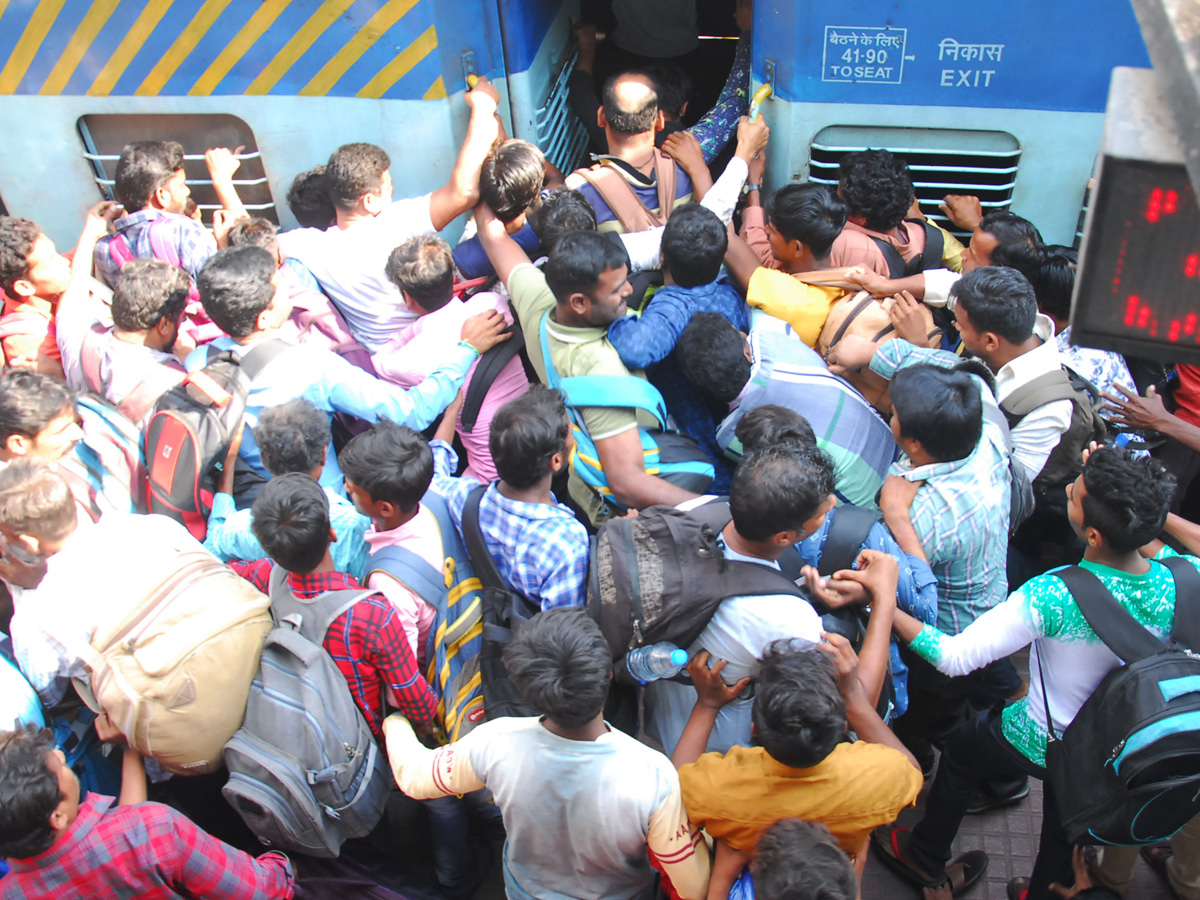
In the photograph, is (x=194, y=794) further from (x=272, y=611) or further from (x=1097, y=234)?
(x=1097, y=234)

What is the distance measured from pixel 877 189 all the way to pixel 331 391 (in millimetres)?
2028

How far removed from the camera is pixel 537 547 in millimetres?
2199

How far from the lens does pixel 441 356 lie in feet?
9.58

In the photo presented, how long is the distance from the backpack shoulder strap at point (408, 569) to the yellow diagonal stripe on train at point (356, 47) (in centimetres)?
217

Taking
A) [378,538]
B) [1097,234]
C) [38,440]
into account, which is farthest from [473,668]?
[1097,234]

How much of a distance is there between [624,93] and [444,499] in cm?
182

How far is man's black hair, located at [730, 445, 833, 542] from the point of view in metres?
1.89

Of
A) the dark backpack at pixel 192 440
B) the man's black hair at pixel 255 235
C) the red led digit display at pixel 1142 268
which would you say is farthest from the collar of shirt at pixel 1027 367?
the man's black hair at pixel 255 235

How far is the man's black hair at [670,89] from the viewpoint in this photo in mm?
4109

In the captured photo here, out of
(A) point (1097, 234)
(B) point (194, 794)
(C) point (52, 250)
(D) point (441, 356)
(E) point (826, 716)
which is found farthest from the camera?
(C) point (52, 250)

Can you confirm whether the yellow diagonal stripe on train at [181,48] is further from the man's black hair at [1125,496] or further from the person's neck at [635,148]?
the man's black hair at [1125,496]

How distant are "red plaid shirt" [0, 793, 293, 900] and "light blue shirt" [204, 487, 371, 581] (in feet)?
2.46

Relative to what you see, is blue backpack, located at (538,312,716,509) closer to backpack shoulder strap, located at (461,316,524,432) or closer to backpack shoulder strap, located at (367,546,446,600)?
backpack shoulder strap, located at (461,316,524,432)

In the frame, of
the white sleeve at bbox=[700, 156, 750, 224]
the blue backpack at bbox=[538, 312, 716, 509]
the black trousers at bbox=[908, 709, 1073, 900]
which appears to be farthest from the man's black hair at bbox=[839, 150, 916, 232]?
the black trousers at bbox=[908, 709, 1073, 900]
